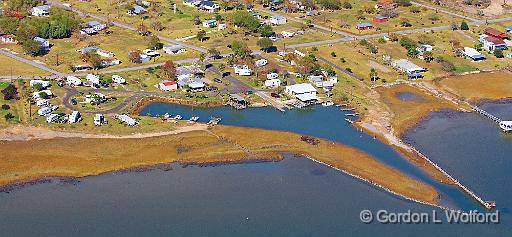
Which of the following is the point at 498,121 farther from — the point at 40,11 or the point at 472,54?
the point at 40,11

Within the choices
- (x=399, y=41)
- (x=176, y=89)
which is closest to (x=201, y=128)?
(x=176, y=89)

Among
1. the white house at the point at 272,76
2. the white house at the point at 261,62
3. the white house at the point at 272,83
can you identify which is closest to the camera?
the white house at the point at 272,83

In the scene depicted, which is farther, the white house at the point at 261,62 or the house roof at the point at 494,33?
the house roof at the point at 494,33

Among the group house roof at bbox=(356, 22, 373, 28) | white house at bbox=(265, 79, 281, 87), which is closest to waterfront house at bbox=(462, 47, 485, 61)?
house roof at bbox=(356, 22, 373, 28)

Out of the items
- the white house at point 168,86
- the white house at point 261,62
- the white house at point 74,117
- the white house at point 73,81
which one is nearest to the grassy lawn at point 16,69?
the white house at point 73,81

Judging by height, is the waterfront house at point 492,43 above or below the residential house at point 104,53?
above

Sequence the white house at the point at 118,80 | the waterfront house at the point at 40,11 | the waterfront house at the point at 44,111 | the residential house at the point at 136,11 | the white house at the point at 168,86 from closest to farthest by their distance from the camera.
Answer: the waterfront house at the point at 44,111 → the white house at the point at 168,86 → the white house at the point at 118,80 → the waterfront house at the point at 40,11 → the residential house at the point at 136,11

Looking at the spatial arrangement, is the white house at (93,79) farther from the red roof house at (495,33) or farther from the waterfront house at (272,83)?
the red roof house at (495,33)
